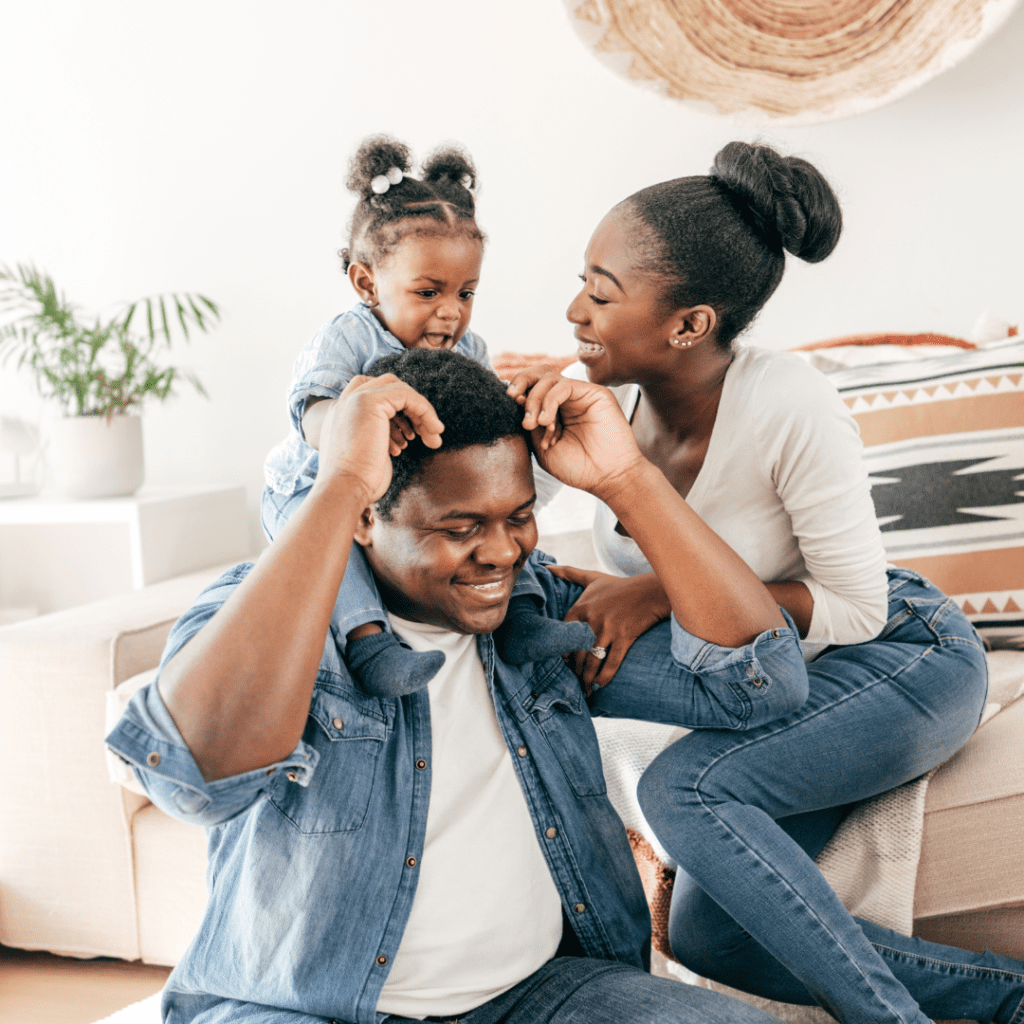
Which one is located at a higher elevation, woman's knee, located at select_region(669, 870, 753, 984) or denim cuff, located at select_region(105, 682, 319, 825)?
denim cuff, located at select_region(105, 682, 319, 825)

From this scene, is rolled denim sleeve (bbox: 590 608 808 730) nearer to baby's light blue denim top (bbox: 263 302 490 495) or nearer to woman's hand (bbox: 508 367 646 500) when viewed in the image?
woman's hand (bbox: 508 367 646 500)

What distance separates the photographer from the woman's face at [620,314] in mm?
1202

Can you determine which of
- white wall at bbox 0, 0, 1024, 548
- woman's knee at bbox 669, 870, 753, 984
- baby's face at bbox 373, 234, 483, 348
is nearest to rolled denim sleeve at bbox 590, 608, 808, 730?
woman's knee at bbox 669, 870, 753, 984

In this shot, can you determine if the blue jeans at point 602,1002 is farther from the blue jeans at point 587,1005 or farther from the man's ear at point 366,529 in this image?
the man's ear at point 366,529

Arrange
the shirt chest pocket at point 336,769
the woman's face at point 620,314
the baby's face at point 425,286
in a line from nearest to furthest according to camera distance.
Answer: the shirt chest pocket at point 336,769 → the woman's face at point 620,314 → the baby's face at point 425,286

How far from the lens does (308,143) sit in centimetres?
234

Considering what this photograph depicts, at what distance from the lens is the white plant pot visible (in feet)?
7.03

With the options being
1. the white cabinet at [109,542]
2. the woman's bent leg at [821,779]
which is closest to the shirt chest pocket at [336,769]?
the woman's bent leg at [821,779]

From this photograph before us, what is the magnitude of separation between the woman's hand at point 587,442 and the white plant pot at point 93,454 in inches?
57.8

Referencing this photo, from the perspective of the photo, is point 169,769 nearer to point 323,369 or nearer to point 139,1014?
point 323,369

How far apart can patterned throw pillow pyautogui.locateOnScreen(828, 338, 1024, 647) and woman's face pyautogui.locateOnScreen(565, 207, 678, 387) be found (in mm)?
577

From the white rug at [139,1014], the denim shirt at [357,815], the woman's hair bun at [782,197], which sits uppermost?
the woman's hair bun at [782,197]

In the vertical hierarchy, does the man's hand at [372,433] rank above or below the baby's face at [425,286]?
below

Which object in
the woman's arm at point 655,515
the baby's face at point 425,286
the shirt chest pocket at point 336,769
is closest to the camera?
the shirt chest pocket at point 336,769
